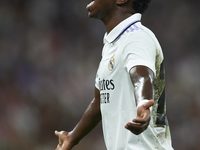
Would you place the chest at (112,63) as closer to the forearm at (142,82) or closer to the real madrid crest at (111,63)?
the real madrid crest at (111,63)

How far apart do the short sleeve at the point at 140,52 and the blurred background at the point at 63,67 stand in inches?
167

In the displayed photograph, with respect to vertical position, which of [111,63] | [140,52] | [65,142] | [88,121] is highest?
[140,52]

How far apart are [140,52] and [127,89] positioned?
31 cm

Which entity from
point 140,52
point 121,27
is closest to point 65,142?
point 121,27

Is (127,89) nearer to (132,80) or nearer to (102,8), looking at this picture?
(132,80)

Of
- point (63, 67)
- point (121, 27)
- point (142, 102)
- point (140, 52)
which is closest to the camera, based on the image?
point (142, 102)

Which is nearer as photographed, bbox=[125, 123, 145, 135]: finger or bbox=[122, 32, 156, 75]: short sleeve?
bbox=[125, 123, 145, 135]: finger

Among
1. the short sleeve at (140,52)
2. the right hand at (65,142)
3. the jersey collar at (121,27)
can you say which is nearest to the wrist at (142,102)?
the short sleeve at (140,52)

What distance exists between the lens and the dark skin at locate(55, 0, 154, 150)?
4.42 ft

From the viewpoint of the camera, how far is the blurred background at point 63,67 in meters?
5.84

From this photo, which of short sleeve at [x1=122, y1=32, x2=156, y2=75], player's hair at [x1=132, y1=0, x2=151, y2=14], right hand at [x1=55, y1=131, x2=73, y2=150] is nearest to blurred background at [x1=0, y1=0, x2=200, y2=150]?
Answer: right hand at [x1=55, y1=131, x2=73, y2=150]

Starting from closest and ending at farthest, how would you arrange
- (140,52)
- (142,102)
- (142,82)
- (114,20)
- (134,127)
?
(134,127), (142,102), (142,82), (140,52), (114,20)

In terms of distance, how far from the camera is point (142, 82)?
1.57 m

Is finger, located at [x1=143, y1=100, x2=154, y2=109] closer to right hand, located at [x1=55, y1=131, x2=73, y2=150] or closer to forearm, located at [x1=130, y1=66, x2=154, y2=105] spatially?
forearm, located at [x1=130, y1=66, x2=154, y2=105]
